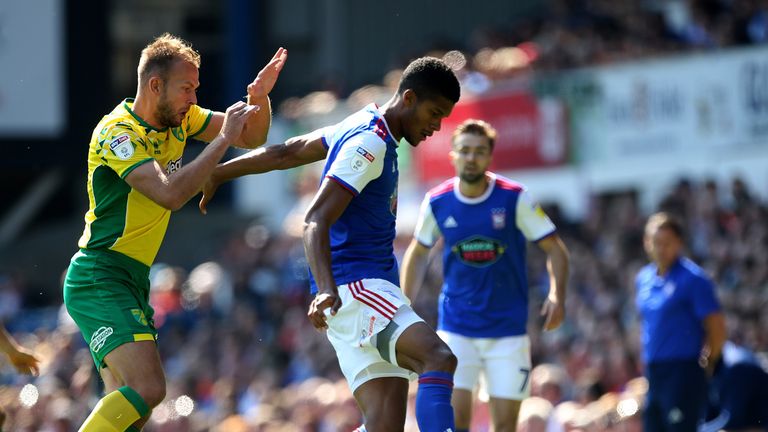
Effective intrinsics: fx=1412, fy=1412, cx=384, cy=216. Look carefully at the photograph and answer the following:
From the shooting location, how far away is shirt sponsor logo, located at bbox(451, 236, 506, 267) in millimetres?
9578

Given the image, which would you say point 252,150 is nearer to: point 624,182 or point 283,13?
point 624,182

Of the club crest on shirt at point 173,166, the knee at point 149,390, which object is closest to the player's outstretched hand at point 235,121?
the club crest on shirt at point 173,166

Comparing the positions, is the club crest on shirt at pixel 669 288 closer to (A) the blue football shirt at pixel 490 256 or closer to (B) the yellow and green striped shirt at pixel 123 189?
(A) the blue football shirt at pixel 490 256

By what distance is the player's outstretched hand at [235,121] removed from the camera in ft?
24.1

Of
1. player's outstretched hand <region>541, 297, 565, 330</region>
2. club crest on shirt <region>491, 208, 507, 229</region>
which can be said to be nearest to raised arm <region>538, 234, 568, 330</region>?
player's outstretched hand <region>541, 297, 565, 330</region>

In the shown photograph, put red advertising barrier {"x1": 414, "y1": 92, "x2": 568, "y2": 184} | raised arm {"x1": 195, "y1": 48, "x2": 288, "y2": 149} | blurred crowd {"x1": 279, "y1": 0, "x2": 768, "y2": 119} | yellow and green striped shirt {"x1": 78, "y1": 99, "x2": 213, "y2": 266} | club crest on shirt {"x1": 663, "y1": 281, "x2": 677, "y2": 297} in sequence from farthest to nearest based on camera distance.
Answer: red advertising barrier {"x1": 414, "y1": 92, "x2": 568, "y2": 184} < blurred crowd {"x1": 279, "y1": 0, "x2": 768, "y2": 119} < club crest on shirt {"x1": 663, "y1": 281, "x2": 677, "y2": 297} < raised arm {"x1": 195, "y1": 48, "x2": 288, "y2": 149} < yellow and green striped shirt {"x1": 78, "y1": 99, "x2": 213, "y2": 266}

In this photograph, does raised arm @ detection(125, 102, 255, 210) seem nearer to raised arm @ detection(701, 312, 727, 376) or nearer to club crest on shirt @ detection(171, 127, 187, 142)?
club crest on shirt @ detection(171, 127, 187, 142)

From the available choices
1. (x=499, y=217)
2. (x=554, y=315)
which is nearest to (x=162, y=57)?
(x=499, y=217)

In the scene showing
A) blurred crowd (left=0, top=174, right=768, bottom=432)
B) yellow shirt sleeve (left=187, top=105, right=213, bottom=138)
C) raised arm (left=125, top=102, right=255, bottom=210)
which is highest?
yellow shirt sleeve (left=187, top=105, right=213, bottom=138)

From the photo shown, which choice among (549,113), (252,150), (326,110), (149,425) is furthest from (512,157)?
(252,150)

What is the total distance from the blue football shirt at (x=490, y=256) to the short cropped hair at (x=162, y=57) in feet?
8.84

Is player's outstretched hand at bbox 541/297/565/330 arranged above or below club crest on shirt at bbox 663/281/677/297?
above

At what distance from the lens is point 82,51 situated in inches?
922

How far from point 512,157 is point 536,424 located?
27.1 ft
